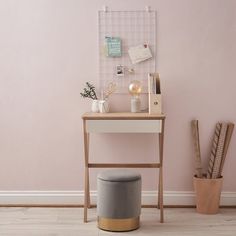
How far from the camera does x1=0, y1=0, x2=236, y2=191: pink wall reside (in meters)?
4.20

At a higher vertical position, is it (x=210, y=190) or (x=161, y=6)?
(x=161, y=6)

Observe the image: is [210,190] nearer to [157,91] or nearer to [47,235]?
[157,91]

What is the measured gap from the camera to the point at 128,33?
13.8 feet

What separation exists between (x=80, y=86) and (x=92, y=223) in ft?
3.74

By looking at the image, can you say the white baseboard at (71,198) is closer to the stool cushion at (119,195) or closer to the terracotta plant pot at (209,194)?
the terracotta plant pot at (209,194)

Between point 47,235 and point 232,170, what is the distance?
1685 millimetres

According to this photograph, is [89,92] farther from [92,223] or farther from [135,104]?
[92,223]

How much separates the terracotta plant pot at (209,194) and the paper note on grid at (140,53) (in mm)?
1087

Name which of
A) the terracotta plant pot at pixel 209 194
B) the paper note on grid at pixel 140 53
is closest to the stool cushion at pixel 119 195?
the terracotta plant pot at pixel 209 194

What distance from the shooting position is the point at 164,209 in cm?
426

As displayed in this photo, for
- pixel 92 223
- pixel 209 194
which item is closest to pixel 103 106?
pixel 92 223

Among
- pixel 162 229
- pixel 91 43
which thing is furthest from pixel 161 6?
pixel 162 229

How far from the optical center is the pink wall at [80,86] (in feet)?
13.8

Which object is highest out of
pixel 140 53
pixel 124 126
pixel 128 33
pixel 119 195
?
pixel 128 33
